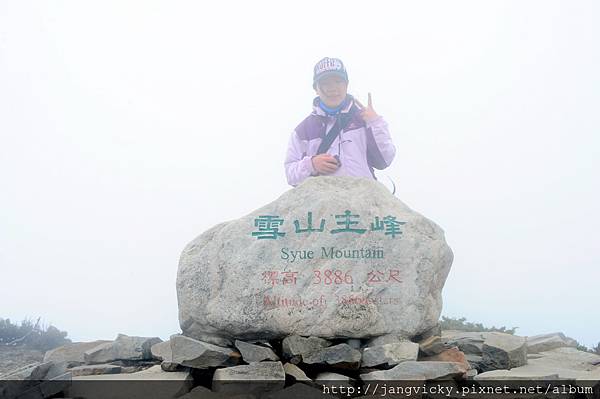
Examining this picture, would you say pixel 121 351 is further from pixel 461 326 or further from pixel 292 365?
pixel 461 326

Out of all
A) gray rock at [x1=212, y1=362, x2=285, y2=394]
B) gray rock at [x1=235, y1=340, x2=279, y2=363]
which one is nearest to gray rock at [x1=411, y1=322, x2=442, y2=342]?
gray rock at [x1=235, y1=340, x2=279, y2=363]

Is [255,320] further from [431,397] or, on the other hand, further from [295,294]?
[431,397]

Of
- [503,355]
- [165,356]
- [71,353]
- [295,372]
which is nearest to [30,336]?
[71,353]

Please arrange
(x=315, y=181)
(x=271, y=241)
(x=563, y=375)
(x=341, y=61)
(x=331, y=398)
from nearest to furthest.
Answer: (x=331, y=398) → (x=563, y=375) → (x=271, y=241) → (x=315, y=181) → (x=341, y=61)

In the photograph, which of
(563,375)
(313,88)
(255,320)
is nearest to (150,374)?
(255,320)

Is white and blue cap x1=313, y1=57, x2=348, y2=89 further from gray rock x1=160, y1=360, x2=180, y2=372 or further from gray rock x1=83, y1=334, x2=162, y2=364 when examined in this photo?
gray rock x1=160, y1=360, x2=180, y2=372

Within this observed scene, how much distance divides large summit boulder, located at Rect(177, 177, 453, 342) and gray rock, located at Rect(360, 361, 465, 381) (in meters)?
0.92

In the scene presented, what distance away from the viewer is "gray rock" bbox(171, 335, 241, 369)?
21.6ft

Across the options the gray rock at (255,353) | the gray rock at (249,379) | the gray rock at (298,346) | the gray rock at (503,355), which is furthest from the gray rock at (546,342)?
the gray rock at (249,379)

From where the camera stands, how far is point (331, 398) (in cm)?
583

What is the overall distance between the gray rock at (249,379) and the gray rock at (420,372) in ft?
3.30

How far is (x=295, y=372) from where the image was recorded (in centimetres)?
650

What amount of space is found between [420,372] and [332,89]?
4804 mm

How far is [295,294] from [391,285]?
1.26 m
